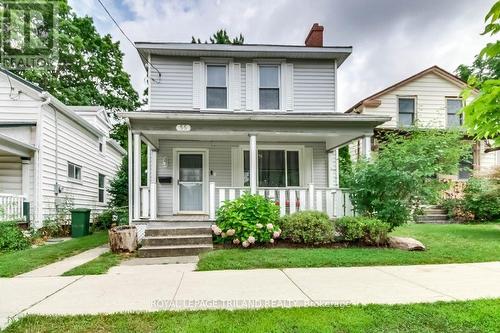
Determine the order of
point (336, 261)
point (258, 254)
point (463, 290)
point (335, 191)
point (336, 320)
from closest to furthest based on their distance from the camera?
point (336, 320)
point (463, 290)
point (336, 261)
point (258, 254)
point (335, 191)

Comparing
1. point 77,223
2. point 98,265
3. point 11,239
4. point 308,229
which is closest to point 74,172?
point 77,223

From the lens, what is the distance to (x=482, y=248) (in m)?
7.02

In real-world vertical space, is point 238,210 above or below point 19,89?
below

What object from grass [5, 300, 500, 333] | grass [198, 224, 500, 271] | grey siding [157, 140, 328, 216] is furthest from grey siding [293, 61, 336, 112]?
grass [5, 300, 500, 333]

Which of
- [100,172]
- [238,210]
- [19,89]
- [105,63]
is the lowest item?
[238,210]

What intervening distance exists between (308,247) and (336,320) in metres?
4.06

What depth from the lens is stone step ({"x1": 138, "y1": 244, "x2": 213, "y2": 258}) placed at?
669 cm

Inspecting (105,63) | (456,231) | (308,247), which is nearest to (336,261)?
(308,247)

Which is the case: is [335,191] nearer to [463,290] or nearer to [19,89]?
[463,290]

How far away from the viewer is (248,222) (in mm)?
7129

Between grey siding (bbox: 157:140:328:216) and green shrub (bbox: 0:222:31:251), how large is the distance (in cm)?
351

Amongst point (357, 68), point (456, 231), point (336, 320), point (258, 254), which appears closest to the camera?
point (336, 320)

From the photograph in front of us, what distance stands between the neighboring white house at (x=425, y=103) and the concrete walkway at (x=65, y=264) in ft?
39.3

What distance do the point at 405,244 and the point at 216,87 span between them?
23.3 feet
